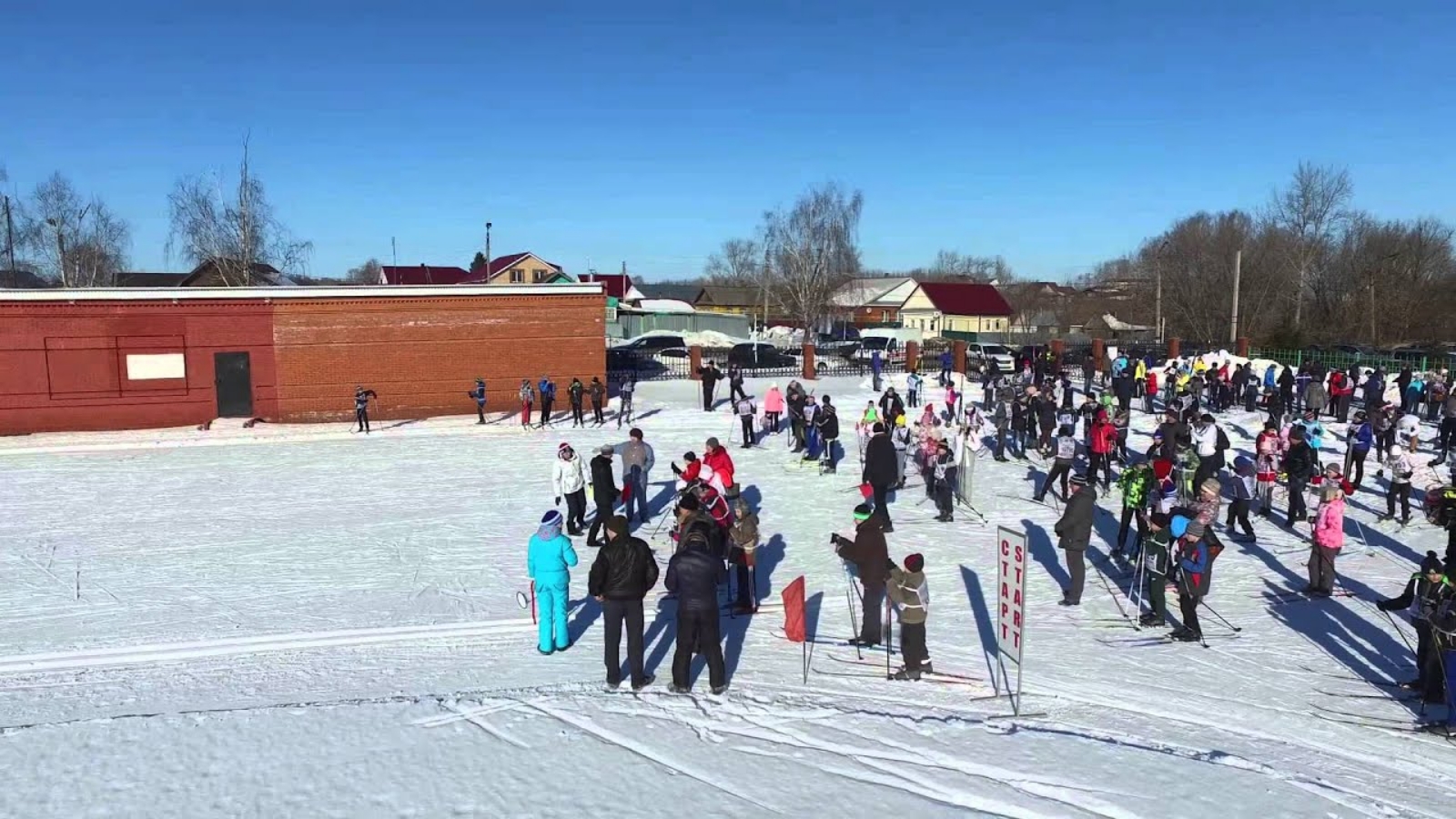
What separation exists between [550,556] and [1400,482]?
12132 millimetres

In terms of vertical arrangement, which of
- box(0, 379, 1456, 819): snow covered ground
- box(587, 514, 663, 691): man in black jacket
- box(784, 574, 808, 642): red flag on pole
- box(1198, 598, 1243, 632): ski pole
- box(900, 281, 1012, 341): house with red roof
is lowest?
box(1198, 598, 1243, 632): ski pole

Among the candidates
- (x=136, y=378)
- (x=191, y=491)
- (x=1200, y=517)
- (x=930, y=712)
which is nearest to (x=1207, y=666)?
(x=1200, y=517)

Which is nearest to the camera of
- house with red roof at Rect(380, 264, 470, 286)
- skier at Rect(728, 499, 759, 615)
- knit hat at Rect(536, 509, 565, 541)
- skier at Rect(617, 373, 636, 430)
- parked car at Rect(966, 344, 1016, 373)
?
knit hat at Rect(536, 509, 565, 541)

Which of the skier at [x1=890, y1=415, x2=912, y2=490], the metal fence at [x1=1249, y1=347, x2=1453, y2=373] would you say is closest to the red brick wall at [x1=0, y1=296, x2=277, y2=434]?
the skier at [x1=890, y1=415, x2=912, y2=490]

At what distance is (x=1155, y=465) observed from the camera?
11617 mm

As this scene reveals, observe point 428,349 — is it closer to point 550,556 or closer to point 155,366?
point 155,366

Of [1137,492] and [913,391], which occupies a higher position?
[913,391]

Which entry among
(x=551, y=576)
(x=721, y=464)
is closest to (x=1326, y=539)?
(x=721, y=464)

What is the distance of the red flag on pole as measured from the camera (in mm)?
8250

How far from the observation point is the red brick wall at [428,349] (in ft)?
81.8

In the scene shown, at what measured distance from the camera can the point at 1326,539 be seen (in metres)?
9.88

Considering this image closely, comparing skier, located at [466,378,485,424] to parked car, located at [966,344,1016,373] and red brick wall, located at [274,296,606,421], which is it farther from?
parked car, located at [966,344,1016,373]

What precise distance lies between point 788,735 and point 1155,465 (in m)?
7.26

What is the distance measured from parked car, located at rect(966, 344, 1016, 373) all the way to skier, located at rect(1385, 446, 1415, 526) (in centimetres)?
1912
